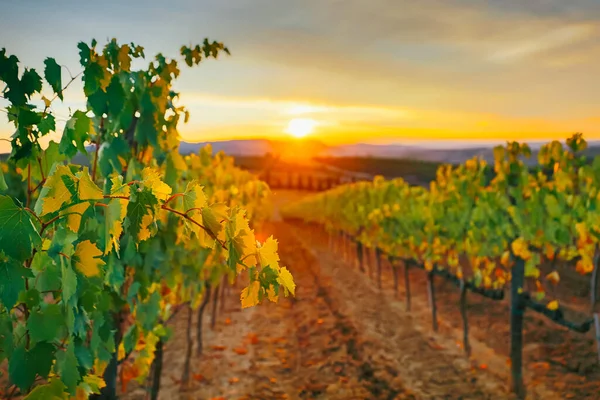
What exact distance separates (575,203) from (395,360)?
367 cm

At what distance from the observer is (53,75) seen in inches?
98.0

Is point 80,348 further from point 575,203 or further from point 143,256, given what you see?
point 575,203

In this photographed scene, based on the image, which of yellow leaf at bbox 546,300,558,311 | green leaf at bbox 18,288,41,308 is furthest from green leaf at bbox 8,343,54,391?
yellow leaf at bbox 546,300,558,311

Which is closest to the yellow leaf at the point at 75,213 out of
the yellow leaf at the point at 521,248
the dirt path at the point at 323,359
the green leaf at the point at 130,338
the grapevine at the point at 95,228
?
the grapevine at the point at 95,228

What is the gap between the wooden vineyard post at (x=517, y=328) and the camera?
6.89 m

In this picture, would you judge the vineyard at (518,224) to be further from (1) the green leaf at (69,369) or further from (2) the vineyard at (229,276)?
(1) the green leaf at (69,369)

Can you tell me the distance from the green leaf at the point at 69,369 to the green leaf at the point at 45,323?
153mm

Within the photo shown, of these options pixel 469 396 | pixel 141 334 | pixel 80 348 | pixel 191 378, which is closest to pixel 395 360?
pixel 469 396

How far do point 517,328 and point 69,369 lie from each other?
6578 millimetres

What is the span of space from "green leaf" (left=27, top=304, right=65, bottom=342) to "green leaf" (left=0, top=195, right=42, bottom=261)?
0.68 m

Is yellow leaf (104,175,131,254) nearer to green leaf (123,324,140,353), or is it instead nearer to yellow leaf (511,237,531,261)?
green leaf (123,324,140,353)

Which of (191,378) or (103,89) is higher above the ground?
(103,89)

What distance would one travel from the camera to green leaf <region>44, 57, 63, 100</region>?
2479 mm

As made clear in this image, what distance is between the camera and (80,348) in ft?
7.75
